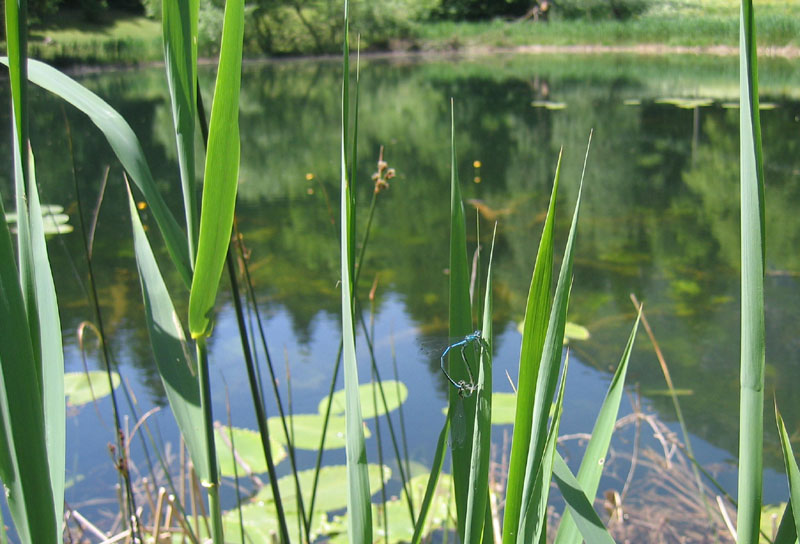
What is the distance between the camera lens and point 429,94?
7.74 m

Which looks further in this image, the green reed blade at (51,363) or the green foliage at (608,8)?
the green foliage at (608,8)

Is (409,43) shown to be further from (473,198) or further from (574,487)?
(574,487)

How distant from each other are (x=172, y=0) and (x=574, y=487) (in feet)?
0.88

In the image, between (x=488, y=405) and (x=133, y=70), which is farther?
(x=133, y=70)

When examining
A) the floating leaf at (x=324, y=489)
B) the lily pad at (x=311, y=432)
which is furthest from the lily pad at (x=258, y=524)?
the lily pad at (x=311, y=432)

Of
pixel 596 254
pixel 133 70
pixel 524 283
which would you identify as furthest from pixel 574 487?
pixel 133 70

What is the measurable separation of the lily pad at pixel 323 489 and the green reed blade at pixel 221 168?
3.27ft

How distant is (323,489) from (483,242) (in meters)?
1.83

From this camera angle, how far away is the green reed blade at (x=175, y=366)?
0.39 metres

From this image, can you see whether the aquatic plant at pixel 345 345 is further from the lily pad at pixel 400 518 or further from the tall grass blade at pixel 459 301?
the lily pad at pixel 400 518

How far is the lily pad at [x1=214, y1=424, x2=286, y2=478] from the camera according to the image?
1.43 m

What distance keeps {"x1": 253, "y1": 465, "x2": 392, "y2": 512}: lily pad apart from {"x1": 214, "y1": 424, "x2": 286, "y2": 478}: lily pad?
52 mm

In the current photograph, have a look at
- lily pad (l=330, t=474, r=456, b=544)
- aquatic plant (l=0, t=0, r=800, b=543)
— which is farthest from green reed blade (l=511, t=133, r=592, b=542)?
lily pad (l=330, t=474, r=456, b=544)

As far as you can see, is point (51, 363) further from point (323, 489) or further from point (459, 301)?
point (323, 489)
